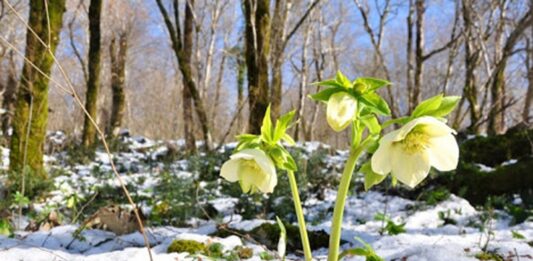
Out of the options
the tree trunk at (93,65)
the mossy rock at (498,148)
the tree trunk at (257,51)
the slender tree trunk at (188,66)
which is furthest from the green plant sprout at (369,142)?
the tree trunk at (93,65)

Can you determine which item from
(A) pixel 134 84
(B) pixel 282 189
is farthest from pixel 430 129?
(A) pixel 134 84

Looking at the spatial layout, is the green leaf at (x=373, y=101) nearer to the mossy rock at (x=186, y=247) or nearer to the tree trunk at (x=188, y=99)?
the mossy rock at (x=186, y=247)

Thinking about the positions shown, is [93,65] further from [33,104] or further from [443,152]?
[443,152]

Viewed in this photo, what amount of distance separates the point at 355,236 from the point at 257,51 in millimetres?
5473

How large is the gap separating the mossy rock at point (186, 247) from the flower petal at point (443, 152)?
1457mm

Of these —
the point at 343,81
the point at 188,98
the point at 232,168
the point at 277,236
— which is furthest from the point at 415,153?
the point at 188,98

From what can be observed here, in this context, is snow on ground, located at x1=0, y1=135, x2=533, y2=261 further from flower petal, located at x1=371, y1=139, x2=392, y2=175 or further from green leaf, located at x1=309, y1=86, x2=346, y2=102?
green leaf, located at x1=309, y1=86, x2=346, y2=102

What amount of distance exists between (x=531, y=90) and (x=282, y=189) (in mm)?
6648

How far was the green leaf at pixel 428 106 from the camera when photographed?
1051 mm

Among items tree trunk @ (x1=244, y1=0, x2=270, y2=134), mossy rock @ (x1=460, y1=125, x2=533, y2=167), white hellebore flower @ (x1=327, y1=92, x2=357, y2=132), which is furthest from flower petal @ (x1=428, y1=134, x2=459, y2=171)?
tree trunk @ (x1=244, y1=0, x2=270, y2=134)

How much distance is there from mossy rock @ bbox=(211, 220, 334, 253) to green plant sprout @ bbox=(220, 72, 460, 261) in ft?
4.95

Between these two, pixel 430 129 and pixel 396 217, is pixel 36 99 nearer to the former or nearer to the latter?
pixel 396 217

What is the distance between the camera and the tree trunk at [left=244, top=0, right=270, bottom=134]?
6.95 meters

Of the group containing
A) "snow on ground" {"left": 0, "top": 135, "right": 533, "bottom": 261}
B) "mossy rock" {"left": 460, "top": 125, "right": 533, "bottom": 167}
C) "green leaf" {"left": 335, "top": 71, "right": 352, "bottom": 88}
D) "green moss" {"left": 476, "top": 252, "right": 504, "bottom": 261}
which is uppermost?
"green leaf" {"left": 335, "top": 71, "right": 352, "bottom": 88}
